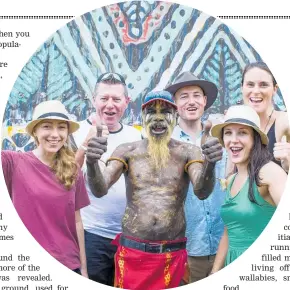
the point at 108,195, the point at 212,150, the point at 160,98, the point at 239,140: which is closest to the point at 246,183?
the point at 239,140

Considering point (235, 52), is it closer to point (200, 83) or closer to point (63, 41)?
point (200, 83)

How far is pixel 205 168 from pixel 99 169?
858 mm

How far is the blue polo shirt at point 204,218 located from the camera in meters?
6.32

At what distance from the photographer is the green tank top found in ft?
20.4

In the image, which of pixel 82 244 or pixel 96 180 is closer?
pixel 96 180

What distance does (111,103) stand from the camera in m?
6.40

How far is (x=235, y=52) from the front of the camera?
256 inches

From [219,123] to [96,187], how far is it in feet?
3.90

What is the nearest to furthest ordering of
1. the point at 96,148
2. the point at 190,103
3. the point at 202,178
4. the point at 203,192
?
the point at 96,148
the point at 202,178
the point at 203,192
the point at 190,103

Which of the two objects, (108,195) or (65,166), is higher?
(65,166)

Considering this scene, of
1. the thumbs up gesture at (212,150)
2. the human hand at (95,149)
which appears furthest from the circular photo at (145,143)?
the thumbs up gesture at (212,150)

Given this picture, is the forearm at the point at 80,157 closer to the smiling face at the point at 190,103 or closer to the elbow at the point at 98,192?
the elbow at the point at 98,192

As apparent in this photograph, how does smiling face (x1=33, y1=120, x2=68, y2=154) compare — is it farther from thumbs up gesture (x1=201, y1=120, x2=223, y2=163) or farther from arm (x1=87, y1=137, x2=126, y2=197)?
thumbs up gesture (x1=201, y1=120, x2=223, y2=163)

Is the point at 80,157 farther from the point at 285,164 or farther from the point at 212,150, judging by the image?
the point at 285,164
